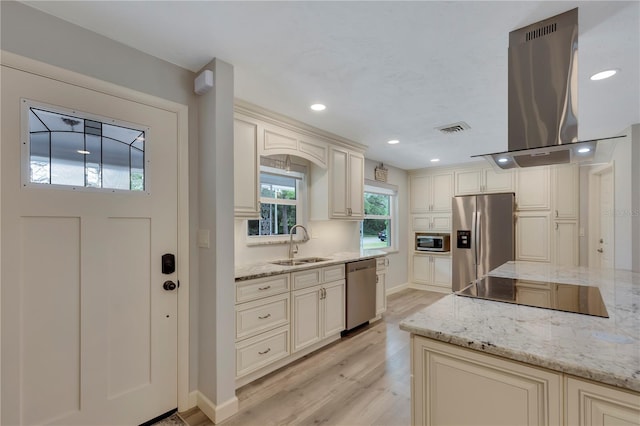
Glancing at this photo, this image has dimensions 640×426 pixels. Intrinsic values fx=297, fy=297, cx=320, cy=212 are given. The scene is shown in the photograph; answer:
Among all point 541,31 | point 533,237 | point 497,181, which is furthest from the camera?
point 497,181

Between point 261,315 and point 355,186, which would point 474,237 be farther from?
point 261,315

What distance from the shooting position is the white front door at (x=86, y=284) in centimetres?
146

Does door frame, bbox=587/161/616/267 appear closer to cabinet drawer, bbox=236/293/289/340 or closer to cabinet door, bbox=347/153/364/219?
cabinet door, bbox=347/153/364/219

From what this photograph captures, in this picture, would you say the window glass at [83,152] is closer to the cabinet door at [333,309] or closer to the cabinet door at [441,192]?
the cabinet door at [333,309]

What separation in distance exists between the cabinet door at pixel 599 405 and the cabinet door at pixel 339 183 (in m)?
2.78

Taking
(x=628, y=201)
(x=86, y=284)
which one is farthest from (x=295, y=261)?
(x=628, y=201)

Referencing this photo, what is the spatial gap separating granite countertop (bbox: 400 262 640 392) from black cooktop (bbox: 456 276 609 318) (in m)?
0.06

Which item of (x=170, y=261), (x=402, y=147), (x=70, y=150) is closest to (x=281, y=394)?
(x=170, y=261)

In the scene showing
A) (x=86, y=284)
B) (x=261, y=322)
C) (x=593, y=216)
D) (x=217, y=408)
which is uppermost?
(x=593, y=216)

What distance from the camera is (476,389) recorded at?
3.51ft

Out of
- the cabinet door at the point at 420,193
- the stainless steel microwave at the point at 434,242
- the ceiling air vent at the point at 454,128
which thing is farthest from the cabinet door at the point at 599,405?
the cabinet door at the point at 420,193

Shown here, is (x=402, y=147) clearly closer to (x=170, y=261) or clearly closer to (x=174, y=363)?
(x=170, y=261)

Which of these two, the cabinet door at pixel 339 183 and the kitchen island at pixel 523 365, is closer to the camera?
the kitchen island at pixel 523 365

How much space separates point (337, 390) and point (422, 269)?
382 centimetres
